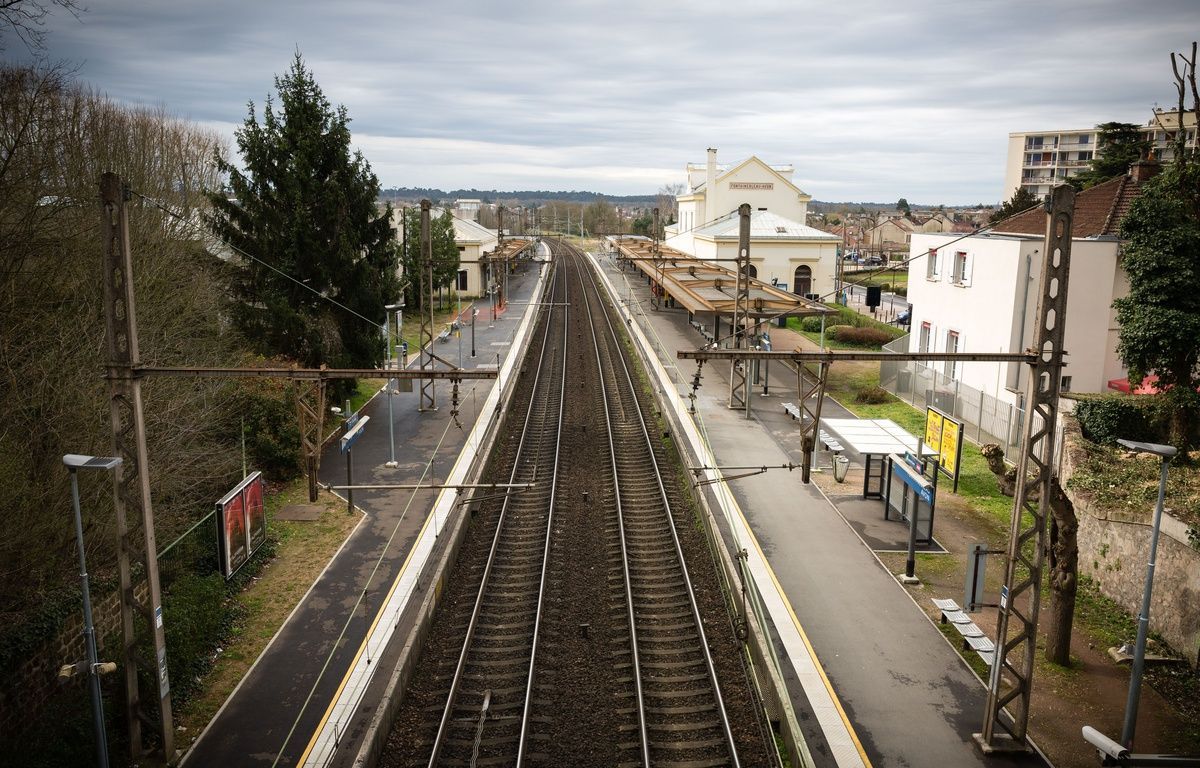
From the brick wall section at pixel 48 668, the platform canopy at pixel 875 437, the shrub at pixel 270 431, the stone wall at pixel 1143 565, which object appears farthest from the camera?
the shrub at pixel 270 431

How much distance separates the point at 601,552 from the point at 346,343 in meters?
12.9

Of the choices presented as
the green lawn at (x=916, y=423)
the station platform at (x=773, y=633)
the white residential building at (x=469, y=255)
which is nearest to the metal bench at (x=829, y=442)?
the station platform at (x=773, y=633)

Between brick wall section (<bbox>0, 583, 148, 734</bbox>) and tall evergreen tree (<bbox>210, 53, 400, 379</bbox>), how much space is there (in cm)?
1253

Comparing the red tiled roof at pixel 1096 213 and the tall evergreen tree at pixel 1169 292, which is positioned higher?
the red tiled roof at pixel 1096 213

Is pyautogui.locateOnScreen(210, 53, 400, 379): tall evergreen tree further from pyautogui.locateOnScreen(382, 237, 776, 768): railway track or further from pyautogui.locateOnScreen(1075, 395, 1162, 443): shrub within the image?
pyautogui.locateOnScreen(1075, 395, 1162, 443): shrub

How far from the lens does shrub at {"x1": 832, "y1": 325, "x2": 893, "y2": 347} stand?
39594mm

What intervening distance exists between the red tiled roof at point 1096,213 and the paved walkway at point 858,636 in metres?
11.8

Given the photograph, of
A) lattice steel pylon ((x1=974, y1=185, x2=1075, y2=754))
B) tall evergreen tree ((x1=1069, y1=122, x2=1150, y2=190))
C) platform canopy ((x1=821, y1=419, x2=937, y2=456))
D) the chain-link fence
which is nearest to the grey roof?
tall evergreen tree ((x1=1069, y1=122, x2=1150, y2=190))

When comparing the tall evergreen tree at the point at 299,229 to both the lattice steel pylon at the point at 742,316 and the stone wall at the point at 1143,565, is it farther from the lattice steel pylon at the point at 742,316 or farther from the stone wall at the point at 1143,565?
the stone wall at the point at 1143,565

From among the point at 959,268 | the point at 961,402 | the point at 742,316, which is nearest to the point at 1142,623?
the point at 961,402

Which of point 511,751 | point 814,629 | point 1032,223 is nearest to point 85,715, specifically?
point 511,751

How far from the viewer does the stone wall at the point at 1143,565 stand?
12102 mm

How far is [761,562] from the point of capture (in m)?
15.3

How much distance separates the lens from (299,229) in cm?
2383
